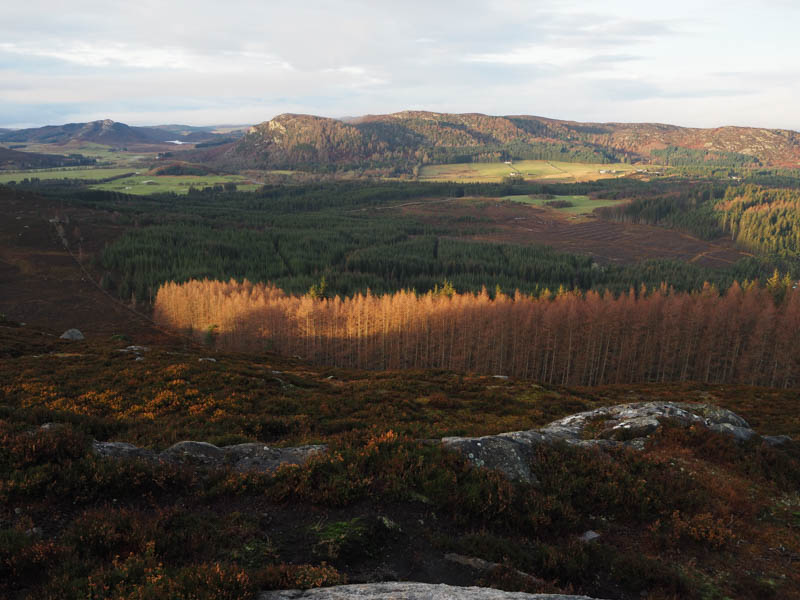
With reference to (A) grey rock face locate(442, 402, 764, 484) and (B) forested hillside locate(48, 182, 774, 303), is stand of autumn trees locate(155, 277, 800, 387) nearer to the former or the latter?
(B) forested hillside locate(48, 182, 774, 303)

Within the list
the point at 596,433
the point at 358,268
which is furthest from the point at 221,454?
the point at 358,268

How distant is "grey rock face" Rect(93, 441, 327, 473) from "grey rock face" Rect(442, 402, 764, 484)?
5.51 meters

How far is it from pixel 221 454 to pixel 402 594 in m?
9.12

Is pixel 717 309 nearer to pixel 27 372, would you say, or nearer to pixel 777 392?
pixel 777 392

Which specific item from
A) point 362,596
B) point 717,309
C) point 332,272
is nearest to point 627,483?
point 362,596

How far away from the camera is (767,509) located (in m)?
14.6

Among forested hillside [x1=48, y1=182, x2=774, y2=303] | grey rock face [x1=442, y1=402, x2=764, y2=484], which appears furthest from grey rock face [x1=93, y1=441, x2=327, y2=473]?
forested hillside [x1=48, y1=182, x2=774, y2=303]

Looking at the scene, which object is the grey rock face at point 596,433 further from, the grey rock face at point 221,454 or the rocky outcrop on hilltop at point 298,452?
the grey rock face at point 221,454

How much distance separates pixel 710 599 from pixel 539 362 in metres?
74.6

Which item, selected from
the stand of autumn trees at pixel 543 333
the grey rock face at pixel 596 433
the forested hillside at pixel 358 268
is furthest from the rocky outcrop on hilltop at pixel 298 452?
the forested hillside at pixel 358 268

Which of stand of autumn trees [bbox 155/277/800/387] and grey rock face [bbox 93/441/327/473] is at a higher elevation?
grey rock face [bbox 93/441/327/473]

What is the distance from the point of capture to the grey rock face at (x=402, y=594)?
7.93m

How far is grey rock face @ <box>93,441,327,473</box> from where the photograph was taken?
13.6 metres

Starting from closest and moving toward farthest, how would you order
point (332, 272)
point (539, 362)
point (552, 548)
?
point (552, 548)
point (539, 362)
point (332, 272)
